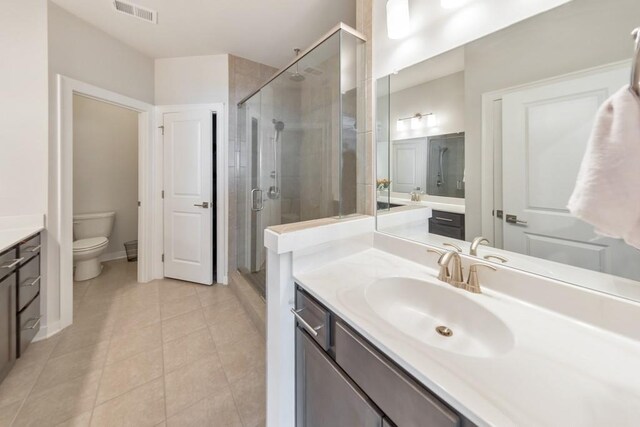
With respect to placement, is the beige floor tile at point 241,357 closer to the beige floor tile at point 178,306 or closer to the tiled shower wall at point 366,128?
the beige floor tile at point 178,306

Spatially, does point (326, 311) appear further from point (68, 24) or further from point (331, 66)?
point (68, 24)

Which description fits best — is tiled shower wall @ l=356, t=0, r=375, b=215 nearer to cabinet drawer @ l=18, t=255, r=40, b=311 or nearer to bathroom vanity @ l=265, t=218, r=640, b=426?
bathroom vanity @ l=265, t=218, r=640, b=426

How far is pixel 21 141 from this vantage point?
1.80 m

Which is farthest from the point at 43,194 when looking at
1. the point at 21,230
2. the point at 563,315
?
the point at 563,315

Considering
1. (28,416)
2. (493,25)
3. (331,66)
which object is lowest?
(28,416)

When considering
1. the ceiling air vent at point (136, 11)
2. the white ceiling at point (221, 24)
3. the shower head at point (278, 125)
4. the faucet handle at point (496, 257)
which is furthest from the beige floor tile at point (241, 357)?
the ceiling air vent at point (136, 11)

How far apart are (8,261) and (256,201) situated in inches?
68.8

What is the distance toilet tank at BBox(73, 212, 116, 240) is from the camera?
3060 mm

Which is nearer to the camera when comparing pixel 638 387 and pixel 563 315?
pixel 638 387

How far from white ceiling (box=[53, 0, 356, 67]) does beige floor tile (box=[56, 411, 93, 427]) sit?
9.02 ft

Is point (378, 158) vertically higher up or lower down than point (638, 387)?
higher up

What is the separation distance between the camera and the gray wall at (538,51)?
0.72 m

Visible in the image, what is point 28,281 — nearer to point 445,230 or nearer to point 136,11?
point 136,11

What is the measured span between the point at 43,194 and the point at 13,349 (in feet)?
3.46
